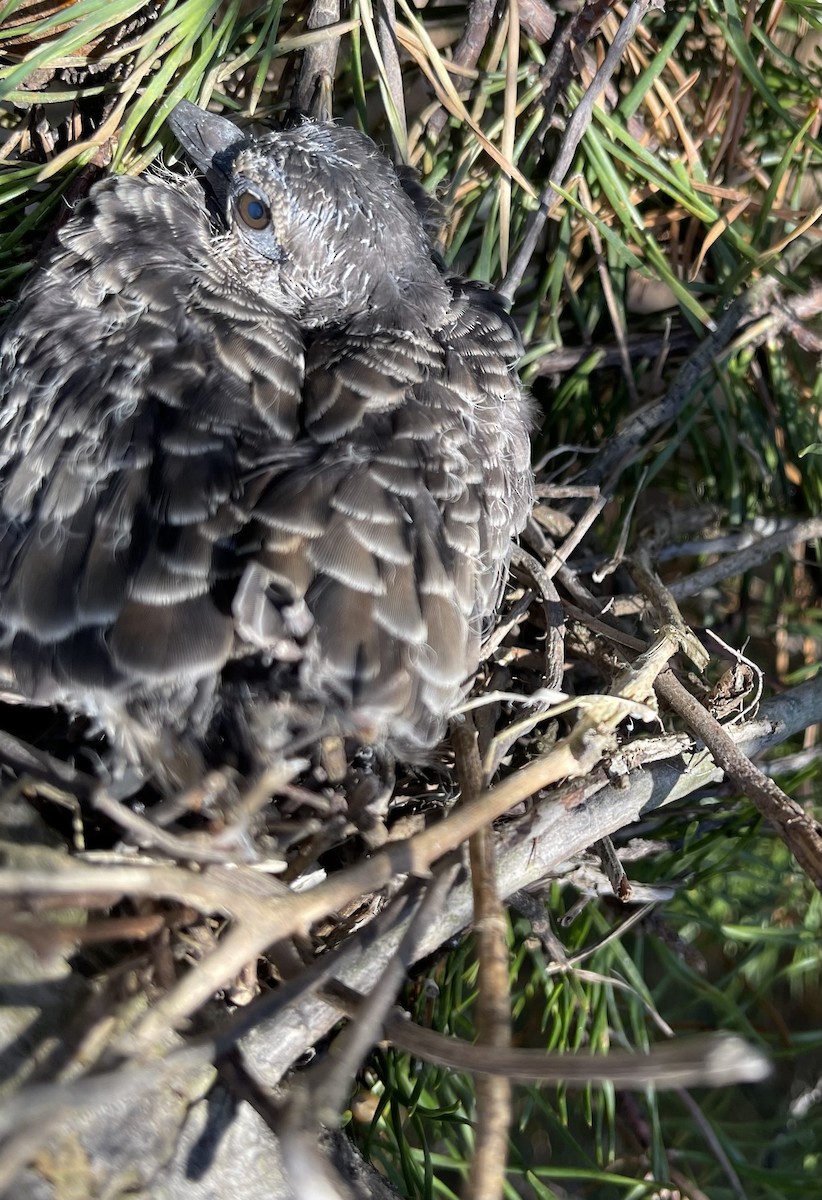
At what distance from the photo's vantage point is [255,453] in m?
0.66

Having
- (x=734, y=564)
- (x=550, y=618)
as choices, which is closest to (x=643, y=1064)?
(x=550, y=618)

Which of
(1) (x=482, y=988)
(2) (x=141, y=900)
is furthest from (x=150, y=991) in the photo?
(1) (x=482, y=988)

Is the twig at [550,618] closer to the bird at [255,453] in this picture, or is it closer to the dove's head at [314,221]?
the bird at [255,453]

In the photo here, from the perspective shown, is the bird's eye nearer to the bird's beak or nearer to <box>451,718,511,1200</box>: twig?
the bird's beak

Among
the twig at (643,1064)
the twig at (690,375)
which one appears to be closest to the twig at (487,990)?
the twig at (643,1064)

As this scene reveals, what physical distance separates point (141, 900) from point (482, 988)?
20cm

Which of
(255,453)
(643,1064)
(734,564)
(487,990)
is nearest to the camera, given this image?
(643,1064)

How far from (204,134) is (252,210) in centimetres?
7

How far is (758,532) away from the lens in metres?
0.96

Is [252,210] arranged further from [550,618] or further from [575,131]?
[550,618]

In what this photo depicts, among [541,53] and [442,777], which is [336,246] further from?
[442,777]

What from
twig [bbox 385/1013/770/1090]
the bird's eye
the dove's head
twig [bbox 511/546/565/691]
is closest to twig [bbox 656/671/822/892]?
twig [bbox 511/546/565/691]

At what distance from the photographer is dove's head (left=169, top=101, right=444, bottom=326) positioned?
2.52 ft

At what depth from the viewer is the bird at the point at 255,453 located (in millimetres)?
588
